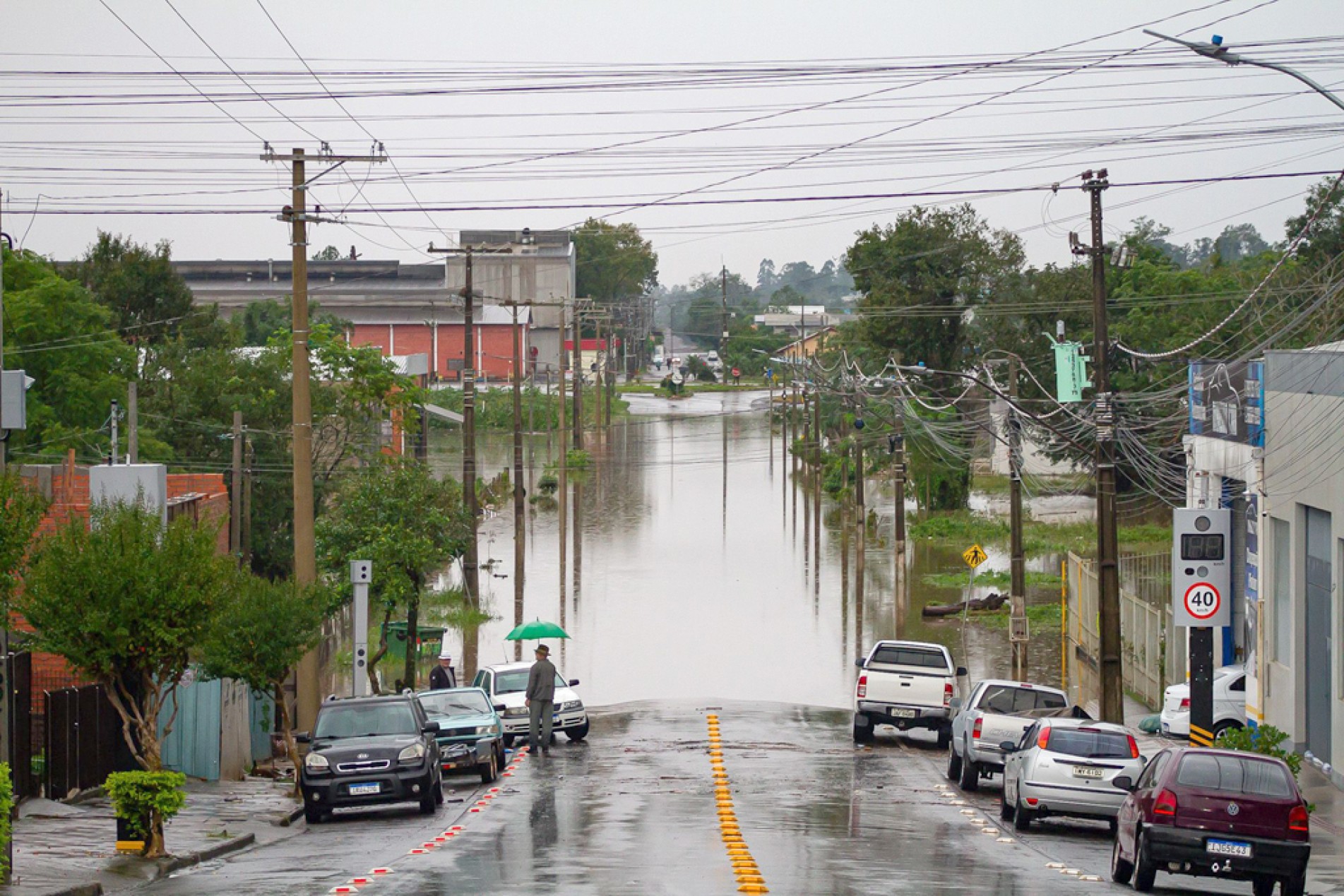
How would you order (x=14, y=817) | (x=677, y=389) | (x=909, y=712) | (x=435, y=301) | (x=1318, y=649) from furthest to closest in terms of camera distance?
(x=677, y=389) → (x=435, y=301) → (x=909, y=712) → (x=1318, y=649) → (x=14, y=817)

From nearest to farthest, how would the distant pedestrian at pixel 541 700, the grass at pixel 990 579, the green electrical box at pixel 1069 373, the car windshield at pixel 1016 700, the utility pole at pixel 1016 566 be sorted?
the car windshield at pixel 1016 700 < the distant pedestrian at pixel 541 700 < the green electrical box at pixel 1069 373 < the utility pole at pixel 1016 566 < the grass at pixel 990 579

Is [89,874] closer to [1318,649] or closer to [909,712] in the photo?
[909,712]

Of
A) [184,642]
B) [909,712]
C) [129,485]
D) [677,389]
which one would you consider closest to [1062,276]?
[909,712]

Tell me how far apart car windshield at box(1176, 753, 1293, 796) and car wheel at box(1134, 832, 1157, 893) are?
66 cm

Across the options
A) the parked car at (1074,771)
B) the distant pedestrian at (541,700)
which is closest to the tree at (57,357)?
the distant pedestrian at (541,700)

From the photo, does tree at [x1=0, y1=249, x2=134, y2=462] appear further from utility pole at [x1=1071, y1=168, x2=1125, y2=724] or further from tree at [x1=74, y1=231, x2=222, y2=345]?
utility pole at [x1=1071, y1=168, x2=1125, y2=724]

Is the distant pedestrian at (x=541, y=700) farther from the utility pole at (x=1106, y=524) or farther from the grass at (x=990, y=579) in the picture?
the grass at (x=990, y=579)

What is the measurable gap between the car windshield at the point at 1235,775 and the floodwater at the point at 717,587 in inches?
943

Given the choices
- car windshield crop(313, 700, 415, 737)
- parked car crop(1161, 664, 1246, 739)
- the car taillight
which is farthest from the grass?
the car taillight

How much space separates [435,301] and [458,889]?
4487 inches

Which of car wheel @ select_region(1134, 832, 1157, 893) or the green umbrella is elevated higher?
car wheel @ select_region(1134, 832, 1157, 893)

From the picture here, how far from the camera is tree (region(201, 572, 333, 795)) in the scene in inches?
890

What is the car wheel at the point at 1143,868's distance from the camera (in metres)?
14.8

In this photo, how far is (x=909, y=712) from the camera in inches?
1177
